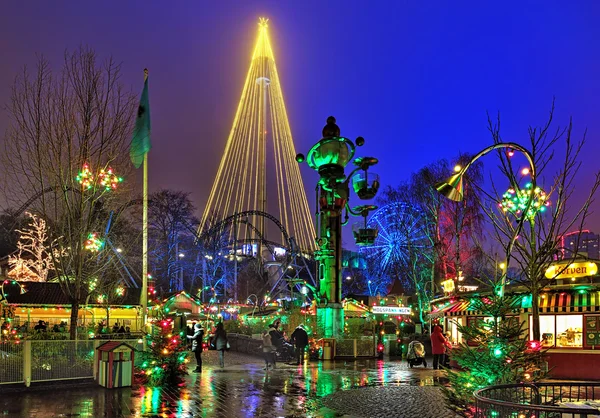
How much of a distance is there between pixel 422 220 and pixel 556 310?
2261 cm

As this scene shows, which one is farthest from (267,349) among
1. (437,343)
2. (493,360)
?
(493,360)

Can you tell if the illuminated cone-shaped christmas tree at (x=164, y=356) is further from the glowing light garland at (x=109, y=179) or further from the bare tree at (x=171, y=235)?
the bare tree at (x=171, y=235)

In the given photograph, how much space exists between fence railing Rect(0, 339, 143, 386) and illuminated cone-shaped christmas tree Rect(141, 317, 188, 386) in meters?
0.56

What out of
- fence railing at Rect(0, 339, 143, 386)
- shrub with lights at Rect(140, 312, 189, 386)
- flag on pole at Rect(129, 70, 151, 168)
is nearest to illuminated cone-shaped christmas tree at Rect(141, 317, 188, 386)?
shrub with lights at Rect(140, 312, 189, 386)

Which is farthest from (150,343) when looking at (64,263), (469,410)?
(469,410)

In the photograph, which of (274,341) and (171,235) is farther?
(171,235)

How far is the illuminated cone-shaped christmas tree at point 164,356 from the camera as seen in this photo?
15586 mm

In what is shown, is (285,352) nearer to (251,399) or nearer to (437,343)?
(437,343)

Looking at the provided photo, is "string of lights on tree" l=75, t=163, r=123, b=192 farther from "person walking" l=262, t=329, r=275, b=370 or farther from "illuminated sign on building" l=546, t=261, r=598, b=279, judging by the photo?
"illuminated sign on building" l=546, t=261, r=598, b=279

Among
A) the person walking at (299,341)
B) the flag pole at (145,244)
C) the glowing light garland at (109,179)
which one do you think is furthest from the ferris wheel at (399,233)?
the glowing light garland at (109,179)

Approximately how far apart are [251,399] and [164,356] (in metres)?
3.63

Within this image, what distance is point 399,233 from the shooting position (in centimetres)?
4525

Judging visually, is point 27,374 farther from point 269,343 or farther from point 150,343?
point 269,343

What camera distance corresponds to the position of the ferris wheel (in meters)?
42.5
